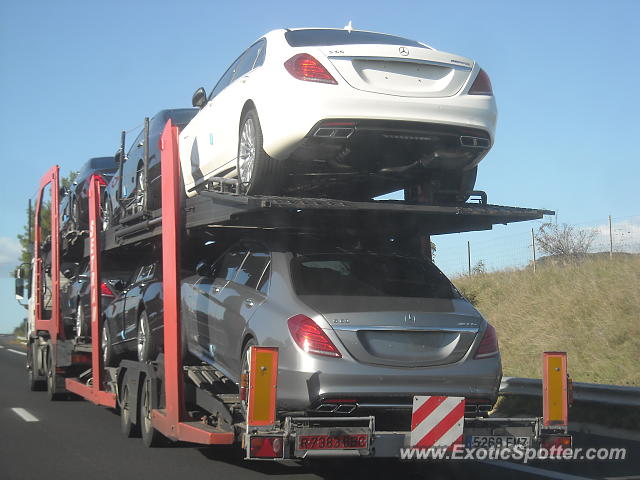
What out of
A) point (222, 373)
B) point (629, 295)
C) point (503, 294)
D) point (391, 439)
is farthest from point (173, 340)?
point (503, 294)

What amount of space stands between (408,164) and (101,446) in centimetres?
451

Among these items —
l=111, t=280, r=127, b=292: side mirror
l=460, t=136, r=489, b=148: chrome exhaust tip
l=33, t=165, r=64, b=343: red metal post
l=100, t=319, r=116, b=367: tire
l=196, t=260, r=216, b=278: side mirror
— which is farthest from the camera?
l=33, t=165, r=64, b=343: red metal post

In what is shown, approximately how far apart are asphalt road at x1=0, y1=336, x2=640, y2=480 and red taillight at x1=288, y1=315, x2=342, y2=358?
69.8 inches

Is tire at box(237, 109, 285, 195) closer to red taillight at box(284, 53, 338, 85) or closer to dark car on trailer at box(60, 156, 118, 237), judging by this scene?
red taillight at box(284, 53, 338, 85)

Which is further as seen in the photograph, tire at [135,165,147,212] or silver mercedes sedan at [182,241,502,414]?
tire at [135,165,147,212]

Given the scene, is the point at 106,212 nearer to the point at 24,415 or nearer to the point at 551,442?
the point at 24,415

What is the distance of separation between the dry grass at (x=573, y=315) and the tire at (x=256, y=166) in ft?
25.5

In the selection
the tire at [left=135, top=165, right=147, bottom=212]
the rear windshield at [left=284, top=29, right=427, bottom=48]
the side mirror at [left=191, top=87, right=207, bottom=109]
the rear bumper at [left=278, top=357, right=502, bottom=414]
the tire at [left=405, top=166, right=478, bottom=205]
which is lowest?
the rear bumper at [left=278, top=357, right=502, bottom=414]

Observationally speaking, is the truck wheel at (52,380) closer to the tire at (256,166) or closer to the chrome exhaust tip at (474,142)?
the tire at (256,166)

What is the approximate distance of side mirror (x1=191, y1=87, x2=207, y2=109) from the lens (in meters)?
8.77

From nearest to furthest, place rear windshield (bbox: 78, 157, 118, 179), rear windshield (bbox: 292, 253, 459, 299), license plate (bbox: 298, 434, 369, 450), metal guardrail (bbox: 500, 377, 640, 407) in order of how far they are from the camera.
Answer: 1. license plate (bbox: 298, 434, 369, 450)
2. rear windshield (bbox: 292, 253, 459, 299)
3. metal guardrail (bbox: 500, 377, 640, 407)
4. rear windshield (bbox: 78, 157, 118, 179)

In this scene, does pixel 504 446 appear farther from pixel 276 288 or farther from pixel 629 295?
pixel 629 295

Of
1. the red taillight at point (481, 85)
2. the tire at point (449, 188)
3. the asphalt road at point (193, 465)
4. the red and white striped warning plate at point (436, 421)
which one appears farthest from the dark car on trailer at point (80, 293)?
the red and white striped warning plate at point (436, 421)

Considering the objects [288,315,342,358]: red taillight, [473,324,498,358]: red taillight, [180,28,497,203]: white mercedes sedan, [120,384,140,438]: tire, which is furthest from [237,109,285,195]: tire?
[120,384,140,438]: tire
